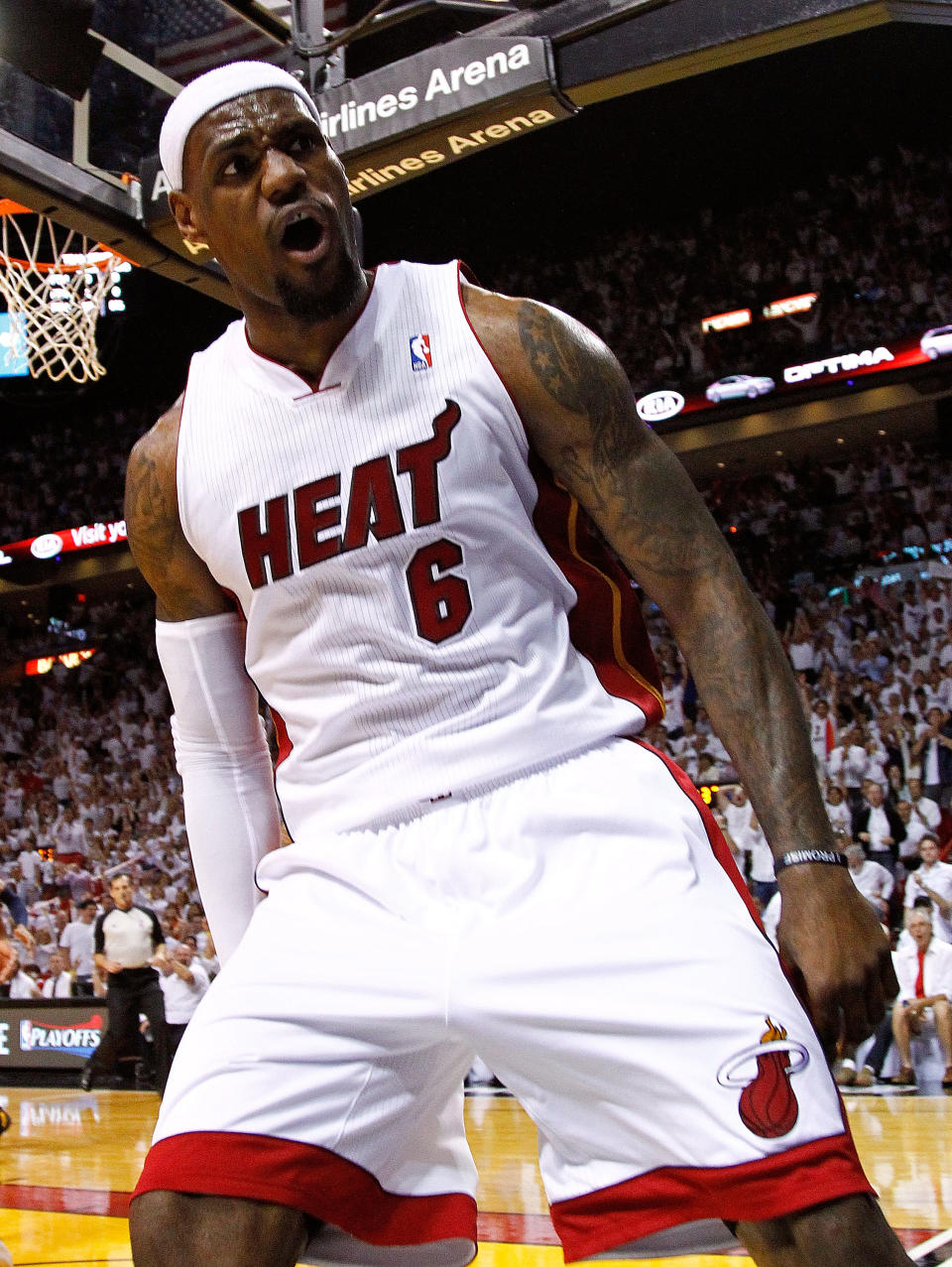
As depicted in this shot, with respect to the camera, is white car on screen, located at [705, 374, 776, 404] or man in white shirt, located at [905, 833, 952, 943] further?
Result: white car on screen, located at [705, 374, 776, 404]

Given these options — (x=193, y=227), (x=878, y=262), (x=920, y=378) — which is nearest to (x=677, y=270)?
(x=878, y=262)

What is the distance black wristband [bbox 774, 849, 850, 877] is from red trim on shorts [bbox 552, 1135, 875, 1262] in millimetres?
294

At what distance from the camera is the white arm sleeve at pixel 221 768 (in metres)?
1.98

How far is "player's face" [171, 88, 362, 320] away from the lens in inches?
71.0

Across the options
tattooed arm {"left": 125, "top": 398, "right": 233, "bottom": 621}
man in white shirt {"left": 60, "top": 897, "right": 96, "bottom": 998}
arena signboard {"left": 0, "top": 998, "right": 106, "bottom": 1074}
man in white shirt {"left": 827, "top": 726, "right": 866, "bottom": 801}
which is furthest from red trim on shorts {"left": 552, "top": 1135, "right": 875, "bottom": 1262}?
man in white shirt {"left": 60, "top": 897, "right": 96, "bottom": 998}

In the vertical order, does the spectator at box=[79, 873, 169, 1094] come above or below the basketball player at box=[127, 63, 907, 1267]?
below

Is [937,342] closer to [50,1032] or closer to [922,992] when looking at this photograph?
[922,992]

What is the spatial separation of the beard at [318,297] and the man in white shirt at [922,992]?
6.35m

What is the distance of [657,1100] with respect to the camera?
55.1 inches

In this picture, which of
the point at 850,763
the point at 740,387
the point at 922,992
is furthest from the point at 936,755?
the point at 740,387

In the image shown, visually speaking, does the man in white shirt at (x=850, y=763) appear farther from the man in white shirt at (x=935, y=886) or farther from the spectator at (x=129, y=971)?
the spectator at (x=129, y=971)

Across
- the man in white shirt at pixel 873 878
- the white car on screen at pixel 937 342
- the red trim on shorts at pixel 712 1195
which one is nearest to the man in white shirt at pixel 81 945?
the man in white shirt at pixel 873 878

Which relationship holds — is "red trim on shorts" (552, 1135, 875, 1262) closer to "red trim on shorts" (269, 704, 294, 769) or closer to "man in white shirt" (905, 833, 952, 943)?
"red trim on shorts" (269, 704, 294, 769)

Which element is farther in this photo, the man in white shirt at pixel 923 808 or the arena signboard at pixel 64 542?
the arena signboard at pixel 64 542
